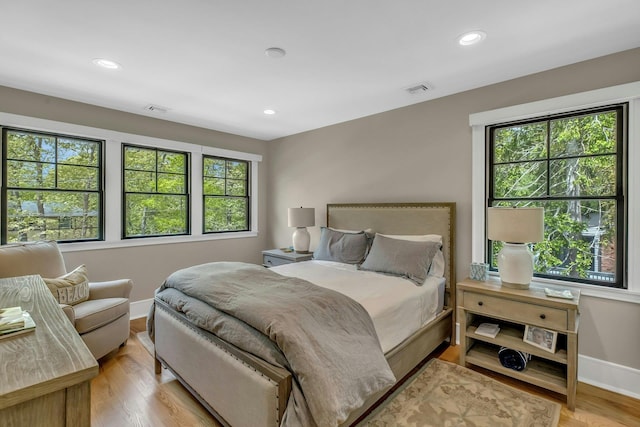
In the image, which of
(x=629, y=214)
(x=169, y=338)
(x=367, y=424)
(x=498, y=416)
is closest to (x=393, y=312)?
(x=367, y=424)

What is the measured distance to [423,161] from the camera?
332 cm

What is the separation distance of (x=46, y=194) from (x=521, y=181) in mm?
4731

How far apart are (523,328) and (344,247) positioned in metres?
1.77

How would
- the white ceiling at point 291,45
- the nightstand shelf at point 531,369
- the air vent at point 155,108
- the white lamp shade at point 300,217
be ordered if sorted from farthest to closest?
1. the white lamp shade at point 300,217
2. the air vent at point 155,108
3. the nightstand shelf at point 531,369
4. the white ceiling at point 291,45

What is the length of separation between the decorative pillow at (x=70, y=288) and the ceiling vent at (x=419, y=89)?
3.48 metres

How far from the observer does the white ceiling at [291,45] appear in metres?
1.83

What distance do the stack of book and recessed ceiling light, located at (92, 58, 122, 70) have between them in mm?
2057

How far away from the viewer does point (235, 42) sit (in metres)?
2.18

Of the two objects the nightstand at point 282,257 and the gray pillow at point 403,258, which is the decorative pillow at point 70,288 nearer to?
the nightstand at point 282,257

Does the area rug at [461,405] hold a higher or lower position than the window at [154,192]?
lower

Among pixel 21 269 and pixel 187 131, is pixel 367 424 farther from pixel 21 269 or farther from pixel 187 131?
pixel 187 131

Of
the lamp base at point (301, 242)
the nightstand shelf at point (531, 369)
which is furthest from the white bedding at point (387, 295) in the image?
the lamp base at point (301, 242)

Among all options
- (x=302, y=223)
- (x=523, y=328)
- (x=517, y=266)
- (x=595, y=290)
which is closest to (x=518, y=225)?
(x=517, y=266)

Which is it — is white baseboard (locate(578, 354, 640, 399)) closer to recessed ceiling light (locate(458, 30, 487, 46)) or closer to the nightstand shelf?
the nightstand shelf
